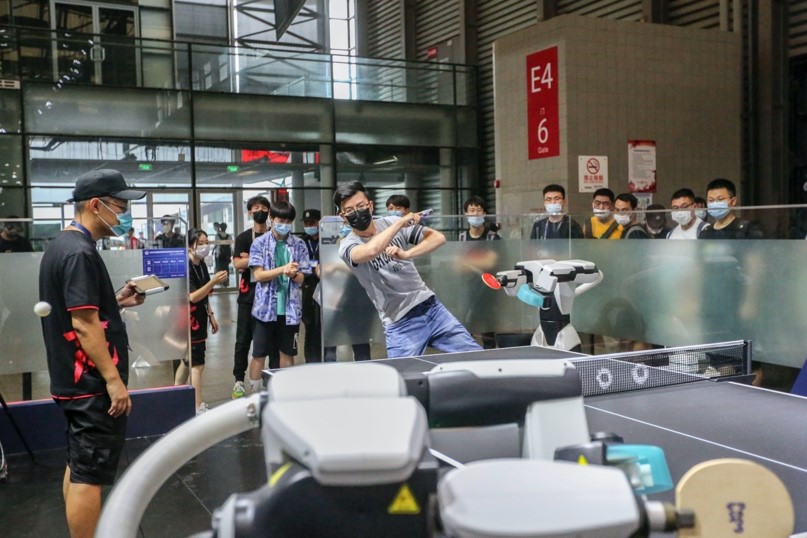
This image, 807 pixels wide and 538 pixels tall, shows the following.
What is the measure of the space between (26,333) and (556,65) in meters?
6.67

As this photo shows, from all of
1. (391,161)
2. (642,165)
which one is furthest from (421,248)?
(391,161)

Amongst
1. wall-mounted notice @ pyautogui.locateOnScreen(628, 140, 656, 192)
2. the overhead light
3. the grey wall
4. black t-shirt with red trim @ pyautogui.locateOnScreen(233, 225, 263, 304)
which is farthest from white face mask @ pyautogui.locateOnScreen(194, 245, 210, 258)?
the overhead light

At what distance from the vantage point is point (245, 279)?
6648 mm

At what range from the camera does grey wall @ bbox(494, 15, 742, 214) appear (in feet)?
31.4

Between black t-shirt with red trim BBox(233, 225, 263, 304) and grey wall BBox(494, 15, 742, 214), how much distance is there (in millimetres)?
4282

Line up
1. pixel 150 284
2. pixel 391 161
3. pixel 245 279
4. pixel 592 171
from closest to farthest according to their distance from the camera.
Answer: pixel 150 284
pixel 245 279
pixel 592 171
pixel 391 161

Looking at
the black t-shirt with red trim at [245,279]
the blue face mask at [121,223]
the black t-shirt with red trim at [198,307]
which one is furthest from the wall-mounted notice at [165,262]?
the blue face mask at [121,223]

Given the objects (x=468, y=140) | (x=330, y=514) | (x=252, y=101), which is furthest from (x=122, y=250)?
(x=468, y=140)

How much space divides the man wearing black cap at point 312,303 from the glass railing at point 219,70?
685cm

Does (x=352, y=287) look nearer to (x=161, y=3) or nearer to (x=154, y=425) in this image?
(x=154, y=425)

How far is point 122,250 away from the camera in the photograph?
553cm

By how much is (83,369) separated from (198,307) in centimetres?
326

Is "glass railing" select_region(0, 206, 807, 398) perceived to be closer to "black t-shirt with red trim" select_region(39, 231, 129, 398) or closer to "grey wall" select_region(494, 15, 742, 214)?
"black t-shirt with red trim" select_region(39, 231, 129, 398)

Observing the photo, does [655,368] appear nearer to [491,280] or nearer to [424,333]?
[424,333]
